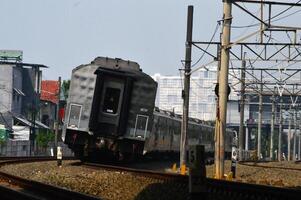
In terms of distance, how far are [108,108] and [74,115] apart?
1.31 m

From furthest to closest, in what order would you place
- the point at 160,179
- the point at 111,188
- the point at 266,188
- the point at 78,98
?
the point at 78,98 → the point at 160,179 → the point at 111,188 → the point at 266,188

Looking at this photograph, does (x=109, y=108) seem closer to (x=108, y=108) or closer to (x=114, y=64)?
(x=108, y=108)

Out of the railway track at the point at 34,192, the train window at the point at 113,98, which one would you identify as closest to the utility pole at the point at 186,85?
the train window at the point at 113,98

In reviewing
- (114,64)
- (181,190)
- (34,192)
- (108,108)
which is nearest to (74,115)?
(108,108)

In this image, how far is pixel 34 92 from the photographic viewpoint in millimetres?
78438

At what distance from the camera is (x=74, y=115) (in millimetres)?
22391

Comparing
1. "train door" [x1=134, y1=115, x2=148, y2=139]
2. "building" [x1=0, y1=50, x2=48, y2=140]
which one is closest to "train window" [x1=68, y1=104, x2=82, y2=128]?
"train door" [x1=134, y1=115, x2=148, y2=139]

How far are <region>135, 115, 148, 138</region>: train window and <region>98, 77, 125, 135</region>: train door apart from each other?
2.80 feet

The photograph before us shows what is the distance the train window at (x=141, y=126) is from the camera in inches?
896

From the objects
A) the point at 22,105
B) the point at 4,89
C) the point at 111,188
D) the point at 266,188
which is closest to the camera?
the point at 266,188

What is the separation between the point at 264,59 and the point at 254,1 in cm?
830

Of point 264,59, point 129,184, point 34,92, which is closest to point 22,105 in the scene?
point 34,92

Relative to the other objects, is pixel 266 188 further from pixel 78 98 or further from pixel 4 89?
pixel 4 89

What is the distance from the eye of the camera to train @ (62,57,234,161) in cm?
2228
